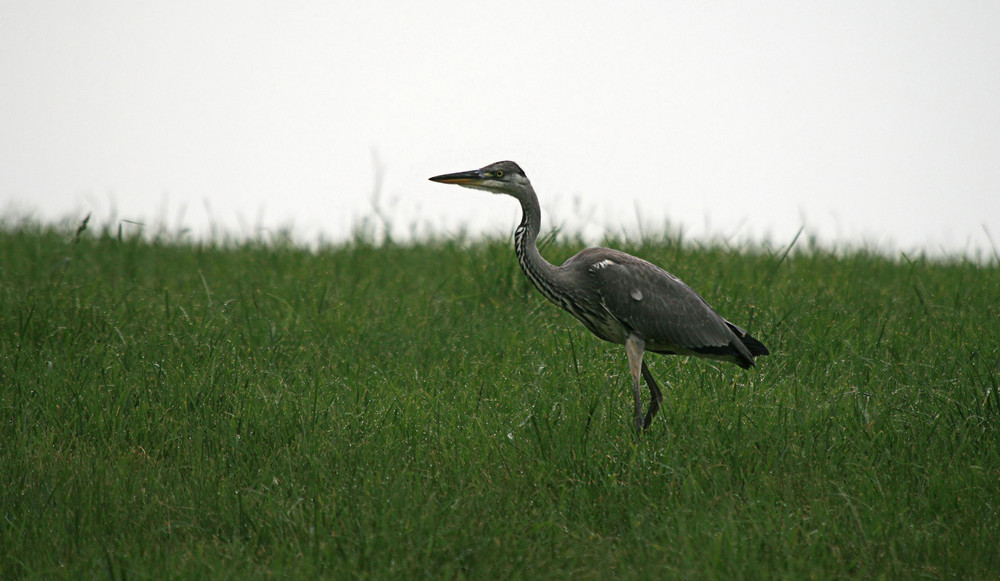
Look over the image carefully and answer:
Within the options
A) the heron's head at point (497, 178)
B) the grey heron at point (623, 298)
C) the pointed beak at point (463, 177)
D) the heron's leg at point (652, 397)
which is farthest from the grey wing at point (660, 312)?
the pointed beak at point (463, 177)

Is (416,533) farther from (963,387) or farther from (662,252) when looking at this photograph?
(662,252)

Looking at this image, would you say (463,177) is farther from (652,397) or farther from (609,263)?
(652,397)

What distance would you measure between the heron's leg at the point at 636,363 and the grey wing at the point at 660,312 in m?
0.06

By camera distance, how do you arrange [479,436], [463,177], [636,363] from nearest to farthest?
[479,436] < [636,363] < [463,177]

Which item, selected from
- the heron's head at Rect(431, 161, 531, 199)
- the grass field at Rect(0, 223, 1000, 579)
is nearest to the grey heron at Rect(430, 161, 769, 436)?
the heron's head at Rect(431, 161, 531, 199)

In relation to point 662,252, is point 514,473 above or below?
below

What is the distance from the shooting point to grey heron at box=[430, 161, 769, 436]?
5.55 meters

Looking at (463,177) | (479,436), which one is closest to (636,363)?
(479,436)

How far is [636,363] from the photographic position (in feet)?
17.9

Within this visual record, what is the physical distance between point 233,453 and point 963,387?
13.7 ft

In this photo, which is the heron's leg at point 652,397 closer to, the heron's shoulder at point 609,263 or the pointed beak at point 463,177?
the heron's shoulder at point 609,263

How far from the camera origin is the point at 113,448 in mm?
5012

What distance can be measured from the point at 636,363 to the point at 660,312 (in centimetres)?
38

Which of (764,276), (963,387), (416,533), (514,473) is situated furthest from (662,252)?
(416,533)
